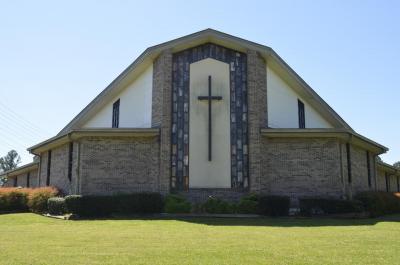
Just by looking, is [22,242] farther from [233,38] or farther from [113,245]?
[233,38]

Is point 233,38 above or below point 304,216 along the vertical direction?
above

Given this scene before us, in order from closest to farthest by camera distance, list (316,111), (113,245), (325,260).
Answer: (325,260) → (113,245) → (316,111)

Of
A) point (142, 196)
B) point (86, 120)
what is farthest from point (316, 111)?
point (86, 120)

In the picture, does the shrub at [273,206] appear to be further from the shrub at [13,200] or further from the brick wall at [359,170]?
the shrub at [13,200]

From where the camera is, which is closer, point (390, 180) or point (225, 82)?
point (225, 82)

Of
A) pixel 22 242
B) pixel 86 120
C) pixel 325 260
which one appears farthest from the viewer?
pixel 86 120

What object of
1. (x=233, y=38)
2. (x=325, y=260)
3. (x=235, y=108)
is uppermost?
(x=233, y=38)

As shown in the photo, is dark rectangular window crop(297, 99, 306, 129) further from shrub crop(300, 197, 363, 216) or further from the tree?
the tree

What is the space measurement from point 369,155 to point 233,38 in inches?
395

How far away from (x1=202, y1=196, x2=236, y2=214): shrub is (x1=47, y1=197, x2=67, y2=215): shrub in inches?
218

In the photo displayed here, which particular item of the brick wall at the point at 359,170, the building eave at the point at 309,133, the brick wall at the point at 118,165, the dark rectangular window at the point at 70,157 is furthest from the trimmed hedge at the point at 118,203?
the brick wall at the point at 359,170

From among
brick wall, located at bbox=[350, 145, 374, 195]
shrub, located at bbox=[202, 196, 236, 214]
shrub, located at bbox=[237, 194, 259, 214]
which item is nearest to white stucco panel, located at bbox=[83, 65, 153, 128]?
shrub, located at bbox=[202, 196, 236, 214]

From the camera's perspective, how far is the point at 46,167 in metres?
27.1

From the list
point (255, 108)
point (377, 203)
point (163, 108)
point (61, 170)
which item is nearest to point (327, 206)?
point (377, 203)
